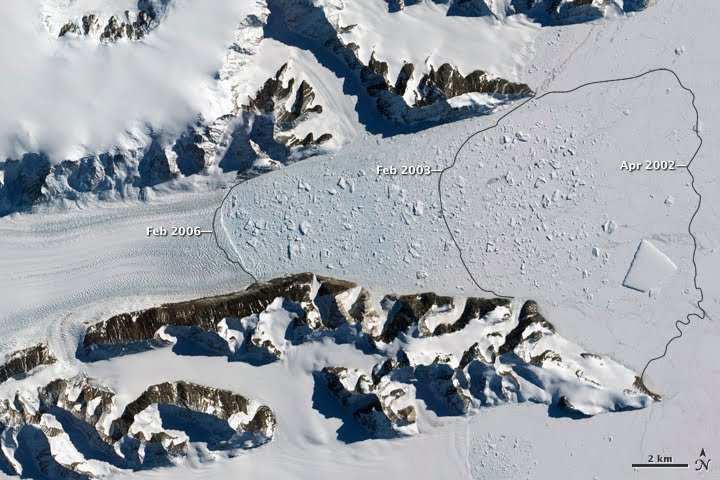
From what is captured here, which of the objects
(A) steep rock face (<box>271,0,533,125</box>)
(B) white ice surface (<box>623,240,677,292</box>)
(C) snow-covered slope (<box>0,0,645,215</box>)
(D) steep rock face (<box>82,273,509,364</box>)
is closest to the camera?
(C) snow-covered slope (<box>0,0,645,215</box>)

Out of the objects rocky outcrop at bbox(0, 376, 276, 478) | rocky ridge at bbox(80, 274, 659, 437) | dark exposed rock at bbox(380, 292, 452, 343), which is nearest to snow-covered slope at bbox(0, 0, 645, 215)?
rocky ridge at bbox(80, 274, 659, 437)

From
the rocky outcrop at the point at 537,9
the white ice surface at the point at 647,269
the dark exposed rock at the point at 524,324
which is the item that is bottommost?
the dark exposed rock at the point at 524,324

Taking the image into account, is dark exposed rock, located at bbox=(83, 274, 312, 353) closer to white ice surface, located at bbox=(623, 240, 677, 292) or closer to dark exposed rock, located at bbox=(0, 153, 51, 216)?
dark exposed rock, located at bbox=(0, 153, 51, 216)

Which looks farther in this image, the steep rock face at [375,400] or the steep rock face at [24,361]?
the steep rock face at [24,361]

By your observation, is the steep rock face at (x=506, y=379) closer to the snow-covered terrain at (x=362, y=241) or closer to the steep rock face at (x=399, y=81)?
the snow-covered terrain at (x=362, y=241)

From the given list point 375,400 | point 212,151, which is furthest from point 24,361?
point 375,400

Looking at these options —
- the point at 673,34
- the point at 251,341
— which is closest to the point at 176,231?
the point at 251,341

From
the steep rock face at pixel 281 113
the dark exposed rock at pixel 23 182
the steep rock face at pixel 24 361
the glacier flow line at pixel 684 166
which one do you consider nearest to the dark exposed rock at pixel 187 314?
the steep rock face at pixel 24 361

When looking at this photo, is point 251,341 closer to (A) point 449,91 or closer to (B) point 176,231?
(B) point 176,231
